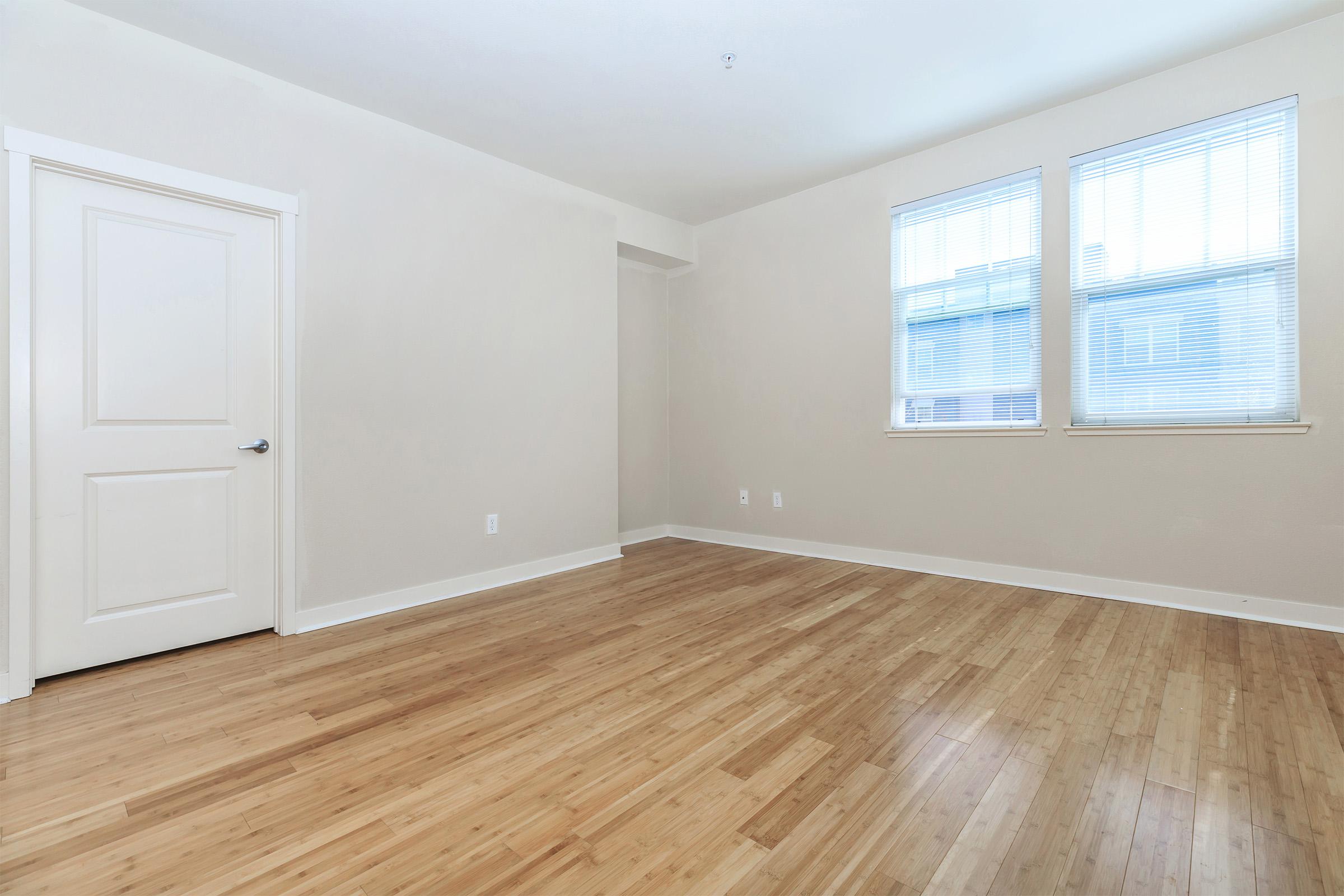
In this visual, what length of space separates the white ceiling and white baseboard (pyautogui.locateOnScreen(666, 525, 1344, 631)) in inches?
102

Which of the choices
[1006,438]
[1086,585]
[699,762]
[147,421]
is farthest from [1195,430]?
[147,421]

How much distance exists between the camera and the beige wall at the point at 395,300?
8.04ft

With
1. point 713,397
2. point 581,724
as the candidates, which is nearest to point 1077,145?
point 713,397

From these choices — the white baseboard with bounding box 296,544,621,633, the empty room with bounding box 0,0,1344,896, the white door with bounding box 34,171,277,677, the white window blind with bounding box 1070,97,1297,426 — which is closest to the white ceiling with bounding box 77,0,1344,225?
the empty room with bounding box 0,0,1344,896

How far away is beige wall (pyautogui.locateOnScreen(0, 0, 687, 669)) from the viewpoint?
245cm

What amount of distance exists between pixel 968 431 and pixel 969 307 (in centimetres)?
76

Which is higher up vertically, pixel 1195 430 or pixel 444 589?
pixel 1195 430

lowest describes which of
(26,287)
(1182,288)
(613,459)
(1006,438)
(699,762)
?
(699,762)

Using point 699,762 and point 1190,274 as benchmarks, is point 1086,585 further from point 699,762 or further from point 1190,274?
point 699,762

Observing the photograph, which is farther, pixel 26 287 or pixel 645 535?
pixel 645 535

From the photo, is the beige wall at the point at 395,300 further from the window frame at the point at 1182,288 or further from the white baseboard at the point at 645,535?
the window frame at the point at 1182,288

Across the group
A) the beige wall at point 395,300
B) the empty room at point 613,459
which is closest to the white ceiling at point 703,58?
the empty room at point 613,459

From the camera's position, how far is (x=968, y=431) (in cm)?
369

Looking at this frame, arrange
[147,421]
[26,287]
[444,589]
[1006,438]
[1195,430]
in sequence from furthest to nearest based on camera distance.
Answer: [1006,438] < [444,589] < [1195,430] < [147,421] < [26,287]
